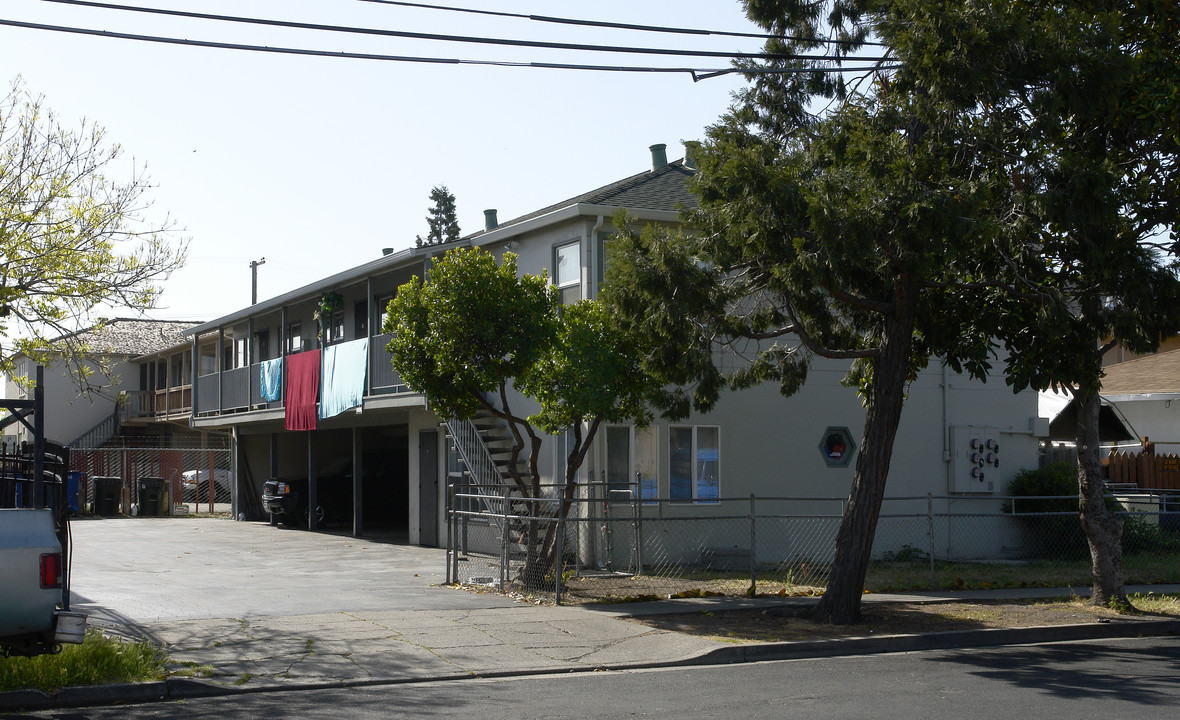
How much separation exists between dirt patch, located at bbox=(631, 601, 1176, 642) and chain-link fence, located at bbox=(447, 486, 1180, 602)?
1347mm

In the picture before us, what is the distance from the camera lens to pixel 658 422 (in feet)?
57.5

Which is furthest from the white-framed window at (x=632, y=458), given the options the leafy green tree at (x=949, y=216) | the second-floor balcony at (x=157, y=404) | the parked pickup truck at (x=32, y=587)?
the second-floor balcony at (x=157, y=404)

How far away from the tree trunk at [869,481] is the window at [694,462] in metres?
5.74

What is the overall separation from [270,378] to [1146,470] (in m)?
19.4

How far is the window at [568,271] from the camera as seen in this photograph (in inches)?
692

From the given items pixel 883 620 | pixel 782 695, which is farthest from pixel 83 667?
pixel 883 620

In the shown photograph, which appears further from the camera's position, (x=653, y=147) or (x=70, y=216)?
(x=653, y=147)

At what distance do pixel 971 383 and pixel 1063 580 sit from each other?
5.33 meters

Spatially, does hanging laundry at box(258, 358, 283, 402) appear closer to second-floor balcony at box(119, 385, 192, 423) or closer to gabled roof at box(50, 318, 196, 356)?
second-floor balcony at box(119, 385, 192, 423)

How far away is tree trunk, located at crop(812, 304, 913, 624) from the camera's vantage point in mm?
12047

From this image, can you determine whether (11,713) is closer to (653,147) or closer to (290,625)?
(290,625)

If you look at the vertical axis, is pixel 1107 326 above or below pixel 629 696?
above

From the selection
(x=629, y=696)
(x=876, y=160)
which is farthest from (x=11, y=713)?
(x=876, y=160)

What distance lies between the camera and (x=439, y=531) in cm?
2152
